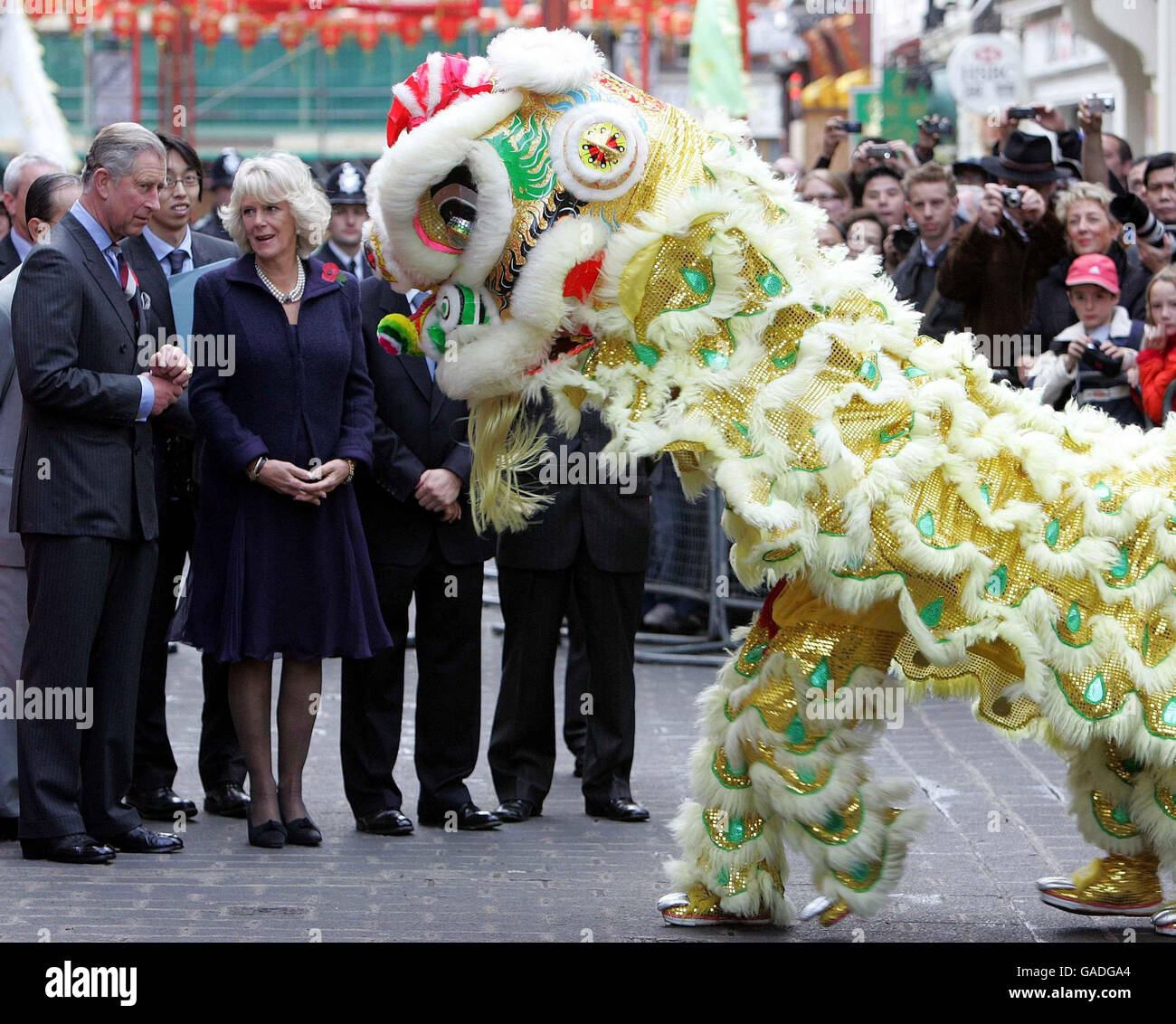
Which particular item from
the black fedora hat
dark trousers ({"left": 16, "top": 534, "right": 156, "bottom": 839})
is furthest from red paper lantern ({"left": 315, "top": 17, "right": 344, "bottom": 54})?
dark trousers ({"left": 16, "top": 534, "right": 156, "bottom": 839})

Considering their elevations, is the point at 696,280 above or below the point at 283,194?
below

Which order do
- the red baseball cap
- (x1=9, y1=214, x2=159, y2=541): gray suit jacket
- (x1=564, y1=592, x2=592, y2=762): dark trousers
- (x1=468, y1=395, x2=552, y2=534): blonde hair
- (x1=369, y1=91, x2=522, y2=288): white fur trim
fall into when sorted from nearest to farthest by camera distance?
(x1=369, y1=91, x2=522, y2=288): white fur trim, (x1=468, y1=395, x2=552, y2=534): blonde hair, (x1=9, y1=214, x2=159, y2=541): gray suit jacket, (x1=564, y1=592, x2=592, y2=762): dark trousers, the red baseball cap

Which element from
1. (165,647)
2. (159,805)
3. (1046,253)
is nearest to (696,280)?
(165,647)

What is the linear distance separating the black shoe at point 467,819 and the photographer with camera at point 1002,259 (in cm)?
341

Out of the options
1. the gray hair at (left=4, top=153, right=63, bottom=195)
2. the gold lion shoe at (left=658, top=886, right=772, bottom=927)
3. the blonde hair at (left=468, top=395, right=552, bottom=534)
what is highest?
the gray hair at (left=4, top=153, right=63, bottom=195)

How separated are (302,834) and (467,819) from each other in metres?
0.60

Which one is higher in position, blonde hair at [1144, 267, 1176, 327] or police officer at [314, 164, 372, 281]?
police officer at [314, 164, 372, 281]

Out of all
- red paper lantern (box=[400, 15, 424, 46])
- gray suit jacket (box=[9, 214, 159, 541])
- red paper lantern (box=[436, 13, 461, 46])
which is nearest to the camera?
gray suit jacket (box=[9, 214, 159, 541])

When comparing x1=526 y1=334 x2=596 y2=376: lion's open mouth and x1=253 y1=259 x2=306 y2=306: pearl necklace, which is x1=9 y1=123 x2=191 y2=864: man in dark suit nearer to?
x1=253 y1=259 x2=306 y2=306: pearl necklace

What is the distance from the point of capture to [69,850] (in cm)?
549

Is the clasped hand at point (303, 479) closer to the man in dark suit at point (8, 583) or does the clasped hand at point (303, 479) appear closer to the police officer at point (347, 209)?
the man in dark suit at point (8, 583)

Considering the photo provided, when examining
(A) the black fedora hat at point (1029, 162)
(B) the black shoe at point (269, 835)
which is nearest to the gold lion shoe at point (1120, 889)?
(B) the black shoe at point (269, 835)

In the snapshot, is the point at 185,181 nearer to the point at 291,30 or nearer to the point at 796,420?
the point at 796,420

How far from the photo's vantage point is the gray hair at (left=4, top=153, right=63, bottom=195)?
265 inches
